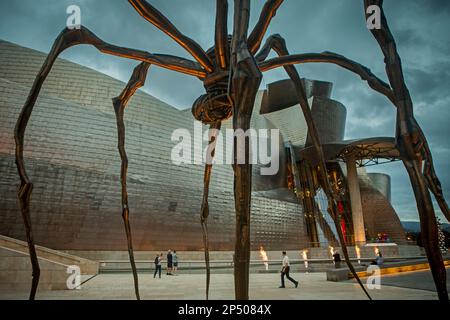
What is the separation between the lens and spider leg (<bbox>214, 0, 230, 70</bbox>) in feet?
8.12

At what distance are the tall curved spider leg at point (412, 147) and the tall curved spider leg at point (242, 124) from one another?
0.76m

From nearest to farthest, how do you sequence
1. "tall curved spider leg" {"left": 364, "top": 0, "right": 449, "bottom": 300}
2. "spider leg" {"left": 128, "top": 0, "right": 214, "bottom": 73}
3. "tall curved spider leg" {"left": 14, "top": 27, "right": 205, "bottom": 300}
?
"tall curved spider leg" {"left": 364, "top": 0, "right": 449, "bottom": 300} → "tall curved spider leg" {"left": 14, "top": 27, "right": 205, "bottom": 300} → "spider leg" {"left": 128, "top": 0, "right": 214, "bottom": 73}

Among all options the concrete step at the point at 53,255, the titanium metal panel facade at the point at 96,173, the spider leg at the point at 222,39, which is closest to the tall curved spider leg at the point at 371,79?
the spider leg at the point at 222,39

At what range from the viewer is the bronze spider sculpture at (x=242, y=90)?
4.30 ft

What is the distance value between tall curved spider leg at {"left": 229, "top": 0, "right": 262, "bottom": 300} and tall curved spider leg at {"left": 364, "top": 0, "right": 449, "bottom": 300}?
76 centimetres

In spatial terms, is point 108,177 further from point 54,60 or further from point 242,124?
point 242,124

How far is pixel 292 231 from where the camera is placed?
27094 mm

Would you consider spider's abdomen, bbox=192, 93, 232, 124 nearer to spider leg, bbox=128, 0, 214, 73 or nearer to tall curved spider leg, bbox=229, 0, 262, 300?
spider leg, bbox=128, 0, 214, 73

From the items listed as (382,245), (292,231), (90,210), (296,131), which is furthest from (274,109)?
(90,210)

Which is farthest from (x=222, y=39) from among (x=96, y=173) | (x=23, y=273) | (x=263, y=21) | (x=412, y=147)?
(x=96, y=173)

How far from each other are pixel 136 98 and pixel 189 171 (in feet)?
23.7

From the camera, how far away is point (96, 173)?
19.0 metres

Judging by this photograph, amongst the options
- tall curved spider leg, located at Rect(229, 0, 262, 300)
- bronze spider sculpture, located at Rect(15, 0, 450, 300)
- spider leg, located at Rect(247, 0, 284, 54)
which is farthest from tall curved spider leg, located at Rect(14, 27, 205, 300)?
tall curved spider leg, located at Rect(229, 0, 262, 300)

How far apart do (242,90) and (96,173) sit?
63.8 feet
